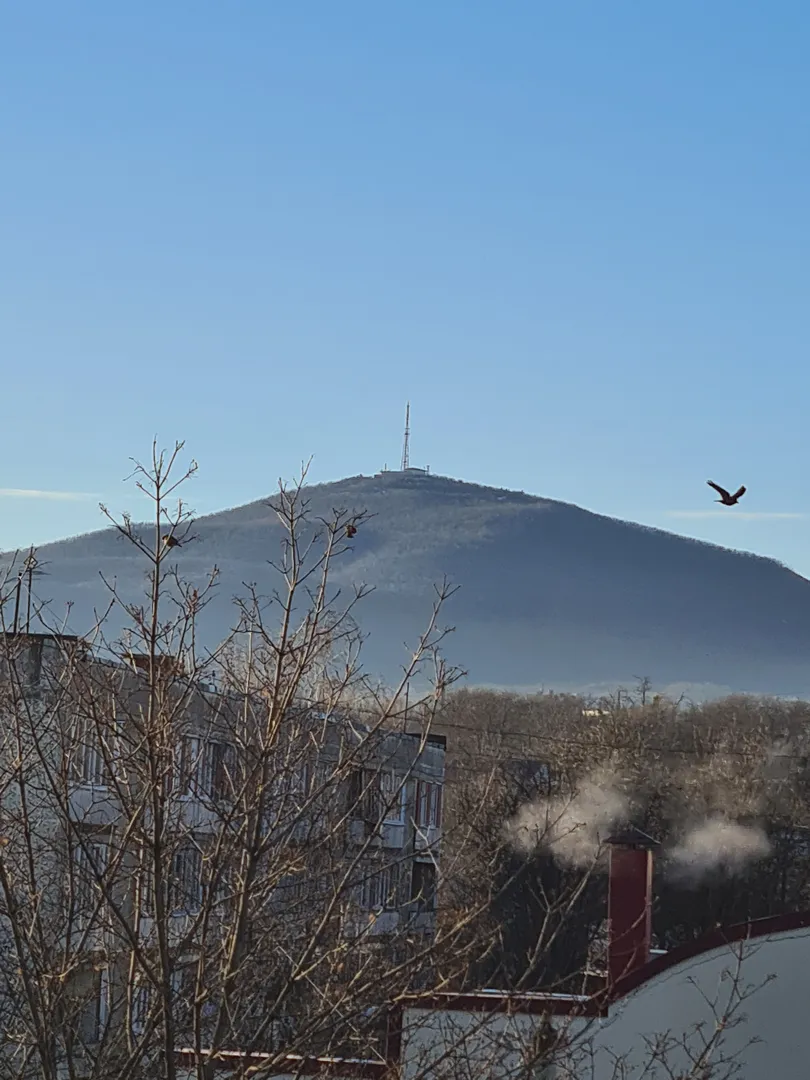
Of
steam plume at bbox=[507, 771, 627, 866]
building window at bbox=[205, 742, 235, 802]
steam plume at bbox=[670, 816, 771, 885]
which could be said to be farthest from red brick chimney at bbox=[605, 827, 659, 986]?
steam plume at bbox=[670, 816, 771, 885]

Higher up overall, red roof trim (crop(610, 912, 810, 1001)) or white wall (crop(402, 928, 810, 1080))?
red roof trim (crop(610, 912, 810, 1001))

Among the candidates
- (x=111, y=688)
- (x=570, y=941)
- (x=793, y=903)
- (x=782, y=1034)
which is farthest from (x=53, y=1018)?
(x=793, y=903)

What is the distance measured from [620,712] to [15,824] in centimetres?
5995

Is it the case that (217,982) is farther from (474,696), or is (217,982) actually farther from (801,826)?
(474,696)

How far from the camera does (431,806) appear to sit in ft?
136

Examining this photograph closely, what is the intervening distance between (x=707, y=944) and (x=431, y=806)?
2911cm

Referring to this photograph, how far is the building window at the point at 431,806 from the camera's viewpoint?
129ft

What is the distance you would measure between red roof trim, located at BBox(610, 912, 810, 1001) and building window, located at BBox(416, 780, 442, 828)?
26.2 meters

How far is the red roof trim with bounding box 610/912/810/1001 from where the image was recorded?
12.4 m

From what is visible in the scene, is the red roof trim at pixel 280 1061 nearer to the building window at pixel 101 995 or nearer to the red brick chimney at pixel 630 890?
the building window at pixel 101 995

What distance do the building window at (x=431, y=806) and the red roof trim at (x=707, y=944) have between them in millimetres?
26238

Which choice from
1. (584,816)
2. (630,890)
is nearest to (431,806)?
(584,816)

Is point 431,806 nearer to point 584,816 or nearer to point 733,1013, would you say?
point 584,816

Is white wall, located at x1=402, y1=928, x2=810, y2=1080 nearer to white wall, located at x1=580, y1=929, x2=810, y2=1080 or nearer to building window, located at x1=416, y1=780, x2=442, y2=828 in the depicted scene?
white wall, located at x1=580, y1=929, x2=810, y2=1080
